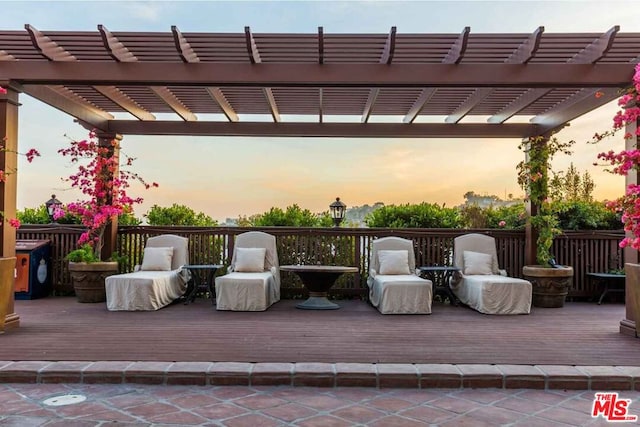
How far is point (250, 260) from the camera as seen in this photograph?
26.9 ft

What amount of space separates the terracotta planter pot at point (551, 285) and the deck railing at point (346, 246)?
101 cm

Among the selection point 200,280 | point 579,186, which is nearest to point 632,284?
point 579,186

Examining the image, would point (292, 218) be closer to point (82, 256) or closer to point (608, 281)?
point (82, 256)

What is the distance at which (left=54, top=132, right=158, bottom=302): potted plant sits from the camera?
806 centimetres

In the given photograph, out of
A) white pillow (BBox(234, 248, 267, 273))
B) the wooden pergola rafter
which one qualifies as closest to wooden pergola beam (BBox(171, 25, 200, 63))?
the wooden pergola rafter

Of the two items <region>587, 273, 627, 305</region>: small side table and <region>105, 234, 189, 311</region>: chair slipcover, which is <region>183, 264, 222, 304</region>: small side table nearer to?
<region>105, 234, 189, 311</region>: chair slipcover

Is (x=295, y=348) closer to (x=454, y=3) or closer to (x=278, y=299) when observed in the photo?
(x=278, y=299)

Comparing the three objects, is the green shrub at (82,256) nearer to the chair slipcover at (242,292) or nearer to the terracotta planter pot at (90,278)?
the terracotta planter pot at (90,278)

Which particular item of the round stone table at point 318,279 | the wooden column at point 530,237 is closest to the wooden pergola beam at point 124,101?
the round stone table at point 318,279

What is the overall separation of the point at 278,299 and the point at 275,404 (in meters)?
4.84

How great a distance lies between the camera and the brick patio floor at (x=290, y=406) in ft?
11.1

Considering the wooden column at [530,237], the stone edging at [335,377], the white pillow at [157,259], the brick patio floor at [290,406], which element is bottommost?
the brick patio floor at [290,406]

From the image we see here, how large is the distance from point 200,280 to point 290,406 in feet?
18.2

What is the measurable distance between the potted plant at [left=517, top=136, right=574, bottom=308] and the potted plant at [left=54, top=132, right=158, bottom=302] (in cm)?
628
